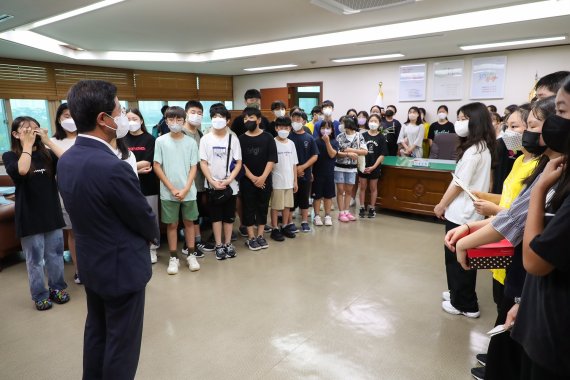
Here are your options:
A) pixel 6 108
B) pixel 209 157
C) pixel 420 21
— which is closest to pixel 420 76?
pixel 420 21

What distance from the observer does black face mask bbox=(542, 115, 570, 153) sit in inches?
36.2

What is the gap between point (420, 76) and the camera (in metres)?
7.74

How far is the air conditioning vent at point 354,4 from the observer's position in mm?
3832

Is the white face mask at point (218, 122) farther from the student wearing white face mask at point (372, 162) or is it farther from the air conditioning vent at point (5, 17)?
the air conditioning vent at point (5, 17)

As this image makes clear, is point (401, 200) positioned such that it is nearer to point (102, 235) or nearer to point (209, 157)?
point (209, 157)

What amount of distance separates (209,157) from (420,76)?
19.8 feet

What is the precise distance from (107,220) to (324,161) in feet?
11.3

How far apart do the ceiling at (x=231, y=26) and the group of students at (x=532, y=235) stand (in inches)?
111

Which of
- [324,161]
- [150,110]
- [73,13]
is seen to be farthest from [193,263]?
[150,110]

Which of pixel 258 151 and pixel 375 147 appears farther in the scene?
pixel 375 147

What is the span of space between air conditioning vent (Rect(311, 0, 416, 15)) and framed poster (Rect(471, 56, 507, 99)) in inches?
159

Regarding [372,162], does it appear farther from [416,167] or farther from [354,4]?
[354,4]

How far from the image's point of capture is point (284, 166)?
4.06 metres

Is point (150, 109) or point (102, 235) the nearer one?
point (102, 235)
